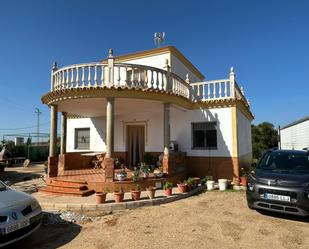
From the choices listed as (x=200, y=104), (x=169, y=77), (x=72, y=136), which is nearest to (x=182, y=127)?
(x=200, y=104)

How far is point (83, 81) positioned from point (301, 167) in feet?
25.5

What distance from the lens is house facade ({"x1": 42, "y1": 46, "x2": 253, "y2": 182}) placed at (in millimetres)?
9195

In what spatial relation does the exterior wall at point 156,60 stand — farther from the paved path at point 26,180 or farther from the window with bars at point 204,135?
the paved path at point 26,180

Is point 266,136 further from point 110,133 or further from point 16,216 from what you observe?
point 16,216

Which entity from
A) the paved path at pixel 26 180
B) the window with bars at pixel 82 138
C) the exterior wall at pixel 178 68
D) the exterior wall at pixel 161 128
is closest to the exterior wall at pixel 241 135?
the exterior wall at pixel 161 128

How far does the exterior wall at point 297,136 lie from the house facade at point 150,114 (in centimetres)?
963

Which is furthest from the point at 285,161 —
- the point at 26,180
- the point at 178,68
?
the point at 26,180

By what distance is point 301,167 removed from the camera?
6.55 meters

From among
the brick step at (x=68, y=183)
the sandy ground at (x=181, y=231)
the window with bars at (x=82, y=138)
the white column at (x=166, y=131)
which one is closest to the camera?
the sandy ground at (x=181, y=231)

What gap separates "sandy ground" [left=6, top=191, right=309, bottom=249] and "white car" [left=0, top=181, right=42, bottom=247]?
0.46 metres

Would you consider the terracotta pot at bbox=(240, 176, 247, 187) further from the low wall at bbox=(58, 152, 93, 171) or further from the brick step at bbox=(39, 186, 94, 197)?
the low wall at bbox=(58, 152, 93, 171)

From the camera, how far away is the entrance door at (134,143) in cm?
1378

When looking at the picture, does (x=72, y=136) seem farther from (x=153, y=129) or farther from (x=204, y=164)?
(x=204, y=164)

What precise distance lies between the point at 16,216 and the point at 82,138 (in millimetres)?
11348
